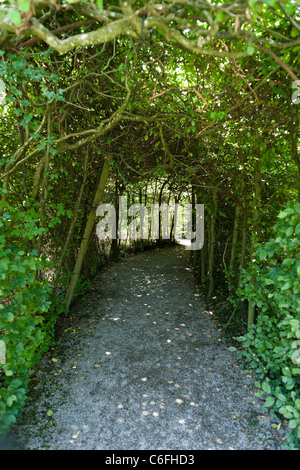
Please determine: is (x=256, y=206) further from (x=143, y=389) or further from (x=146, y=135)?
(x=143, y=389)

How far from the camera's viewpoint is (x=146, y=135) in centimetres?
332

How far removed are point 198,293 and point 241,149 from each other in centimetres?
268

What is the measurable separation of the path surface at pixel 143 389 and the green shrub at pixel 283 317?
0.88 feet

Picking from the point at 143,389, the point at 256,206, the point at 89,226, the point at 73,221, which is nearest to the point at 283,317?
the point at 256,206

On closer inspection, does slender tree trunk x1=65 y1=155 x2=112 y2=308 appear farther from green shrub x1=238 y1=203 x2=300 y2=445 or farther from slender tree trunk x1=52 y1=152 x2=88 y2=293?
green shrub x1=238 y1=203 x2=300 y2=445

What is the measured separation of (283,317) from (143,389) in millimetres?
1362

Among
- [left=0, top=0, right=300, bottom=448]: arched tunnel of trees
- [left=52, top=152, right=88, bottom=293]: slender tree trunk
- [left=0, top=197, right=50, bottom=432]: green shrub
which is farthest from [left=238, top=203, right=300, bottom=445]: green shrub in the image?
[left=52, top=152, right=88, bottom=293]: slender tree trunk

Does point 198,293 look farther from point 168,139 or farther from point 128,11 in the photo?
point 128,11

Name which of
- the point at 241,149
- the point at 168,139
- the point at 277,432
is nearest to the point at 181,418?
the point at 277,432

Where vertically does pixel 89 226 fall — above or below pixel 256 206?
below

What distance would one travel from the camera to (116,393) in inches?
100

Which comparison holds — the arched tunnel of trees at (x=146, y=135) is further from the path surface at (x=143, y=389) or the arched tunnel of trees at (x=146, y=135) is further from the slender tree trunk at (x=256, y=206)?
the path surface at (x=143, y=389)

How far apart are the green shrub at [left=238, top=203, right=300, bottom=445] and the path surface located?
0.27 m
